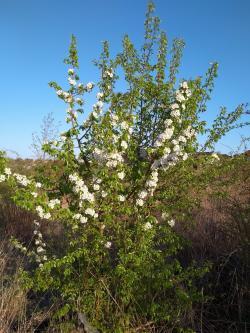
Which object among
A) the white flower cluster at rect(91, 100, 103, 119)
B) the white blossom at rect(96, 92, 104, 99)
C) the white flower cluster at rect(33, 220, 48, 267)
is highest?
the white blossom at rect(96, 92, 104, 99)

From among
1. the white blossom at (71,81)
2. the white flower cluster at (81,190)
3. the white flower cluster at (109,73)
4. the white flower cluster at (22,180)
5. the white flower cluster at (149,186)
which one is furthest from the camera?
the white flower cluster at (109,73)

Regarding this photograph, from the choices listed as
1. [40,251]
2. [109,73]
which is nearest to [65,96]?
[109,73]

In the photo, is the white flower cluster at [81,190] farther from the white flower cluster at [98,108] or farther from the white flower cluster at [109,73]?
the white flower cluster at [109,73]

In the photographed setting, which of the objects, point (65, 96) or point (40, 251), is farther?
point (40, 251)

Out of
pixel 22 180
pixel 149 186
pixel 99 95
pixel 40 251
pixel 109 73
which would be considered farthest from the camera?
pixel 40 251

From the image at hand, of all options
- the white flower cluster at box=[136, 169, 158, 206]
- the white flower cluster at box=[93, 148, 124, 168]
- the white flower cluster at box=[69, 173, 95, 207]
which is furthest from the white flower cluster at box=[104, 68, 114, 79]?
the white flower cluster at box=[69, 173, 95, 207]

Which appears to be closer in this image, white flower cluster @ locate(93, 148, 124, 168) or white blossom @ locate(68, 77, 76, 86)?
white flower cluster @ locate(93, 148, 124, 168)

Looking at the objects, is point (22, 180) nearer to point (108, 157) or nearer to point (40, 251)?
point (108, 157)

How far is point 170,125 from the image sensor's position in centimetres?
433

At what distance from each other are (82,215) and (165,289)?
1160 millimetres

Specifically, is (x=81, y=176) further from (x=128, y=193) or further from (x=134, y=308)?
(x=134, y=308)

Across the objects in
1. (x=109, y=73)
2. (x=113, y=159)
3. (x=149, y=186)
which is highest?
(x=109, y=73)

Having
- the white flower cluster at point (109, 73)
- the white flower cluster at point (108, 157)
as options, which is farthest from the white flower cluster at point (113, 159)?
the white flower cluster at point (109, 73)

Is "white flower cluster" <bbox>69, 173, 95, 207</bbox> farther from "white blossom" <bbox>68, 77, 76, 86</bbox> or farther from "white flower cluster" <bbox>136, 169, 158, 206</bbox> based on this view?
"white blossom" <bbox>68, 77, 76, 86</bbox>
